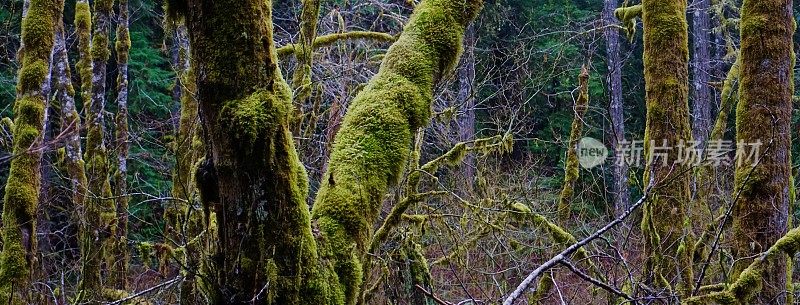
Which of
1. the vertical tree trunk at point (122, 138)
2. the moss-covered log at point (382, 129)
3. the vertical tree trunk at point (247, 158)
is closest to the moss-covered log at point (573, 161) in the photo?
the vertical tree trunk at point (122, 138)

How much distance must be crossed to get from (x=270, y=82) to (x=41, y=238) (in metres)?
8.61

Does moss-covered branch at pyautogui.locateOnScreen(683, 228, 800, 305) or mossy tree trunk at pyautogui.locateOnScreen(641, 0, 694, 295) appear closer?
moss-covered branch at pyautogui.locateOnScreen(683, 228, 800, 305)

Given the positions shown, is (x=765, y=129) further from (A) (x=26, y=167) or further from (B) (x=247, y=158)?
(A) (x=26, y=167)

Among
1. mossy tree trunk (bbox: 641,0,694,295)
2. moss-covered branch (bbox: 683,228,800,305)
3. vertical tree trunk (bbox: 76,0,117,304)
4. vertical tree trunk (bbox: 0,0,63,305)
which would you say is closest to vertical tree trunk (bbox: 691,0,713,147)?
mossy tree trunk (bbox: 641,0,694,295)

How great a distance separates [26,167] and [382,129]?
2.93 meters

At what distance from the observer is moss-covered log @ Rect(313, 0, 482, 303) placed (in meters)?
2.83

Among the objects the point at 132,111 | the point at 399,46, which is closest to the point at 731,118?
the point at 132,111

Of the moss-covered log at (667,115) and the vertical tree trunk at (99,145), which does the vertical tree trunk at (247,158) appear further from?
the vertical tree trunk at (99,145)

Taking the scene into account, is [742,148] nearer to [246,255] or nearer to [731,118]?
[246,255]

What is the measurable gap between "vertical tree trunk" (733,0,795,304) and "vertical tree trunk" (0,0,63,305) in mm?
5016

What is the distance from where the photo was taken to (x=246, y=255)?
2346 millimetres

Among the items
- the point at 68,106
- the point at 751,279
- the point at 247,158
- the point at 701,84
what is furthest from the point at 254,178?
the point at 701,84

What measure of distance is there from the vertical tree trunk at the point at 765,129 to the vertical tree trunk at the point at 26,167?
5016 mm

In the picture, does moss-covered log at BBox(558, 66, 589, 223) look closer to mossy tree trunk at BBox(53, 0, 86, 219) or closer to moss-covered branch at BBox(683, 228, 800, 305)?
moss-covered branch at BBox(683, 228, 800, 305)
